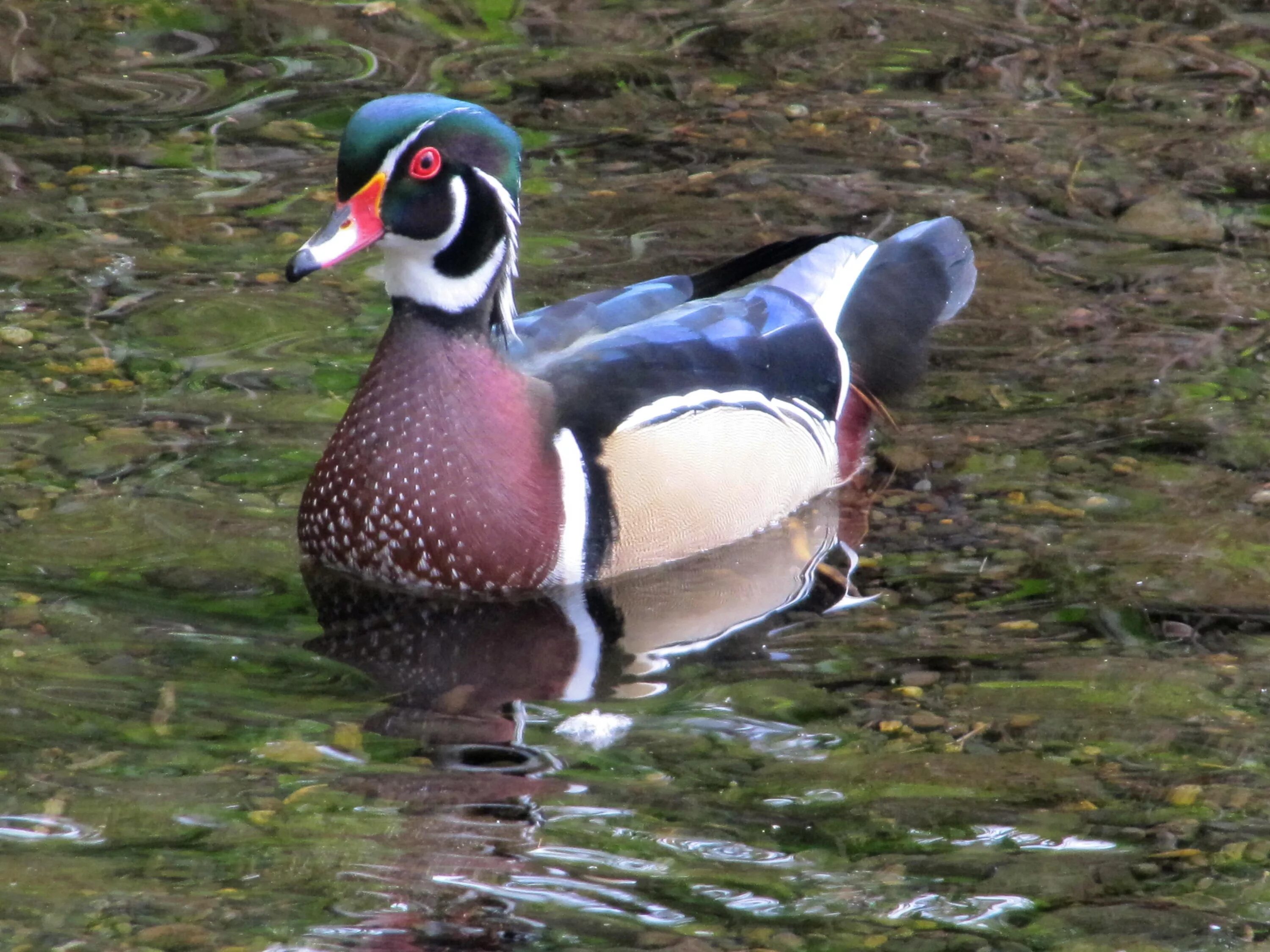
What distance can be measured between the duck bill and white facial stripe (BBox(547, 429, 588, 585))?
0.74 meters

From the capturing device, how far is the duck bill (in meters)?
4.87

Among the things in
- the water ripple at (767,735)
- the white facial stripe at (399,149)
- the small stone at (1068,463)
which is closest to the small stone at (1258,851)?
the water ripple at (767,735)

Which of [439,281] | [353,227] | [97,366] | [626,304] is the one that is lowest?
[97,366]

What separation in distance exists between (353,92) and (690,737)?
16.3 ft

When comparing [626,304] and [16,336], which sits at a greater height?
[626,304]

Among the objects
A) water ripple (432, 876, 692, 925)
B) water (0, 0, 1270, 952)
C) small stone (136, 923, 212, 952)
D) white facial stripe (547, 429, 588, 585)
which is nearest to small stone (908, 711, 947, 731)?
water (0, 0, 1270, 952)

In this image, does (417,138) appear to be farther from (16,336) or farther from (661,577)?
(16,336)

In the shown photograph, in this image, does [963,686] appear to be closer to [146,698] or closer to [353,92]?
[146,698]

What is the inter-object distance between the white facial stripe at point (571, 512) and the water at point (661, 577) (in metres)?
0.11

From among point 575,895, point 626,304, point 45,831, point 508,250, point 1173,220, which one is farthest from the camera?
point 1173,220

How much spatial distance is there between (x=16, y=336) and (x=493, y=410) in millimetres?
2066

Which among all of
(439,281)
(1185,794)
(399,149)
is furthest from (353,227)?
(1185,794)

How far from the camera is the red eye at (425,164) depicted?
4984mm

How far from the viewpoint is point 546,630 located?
5.05 metres
